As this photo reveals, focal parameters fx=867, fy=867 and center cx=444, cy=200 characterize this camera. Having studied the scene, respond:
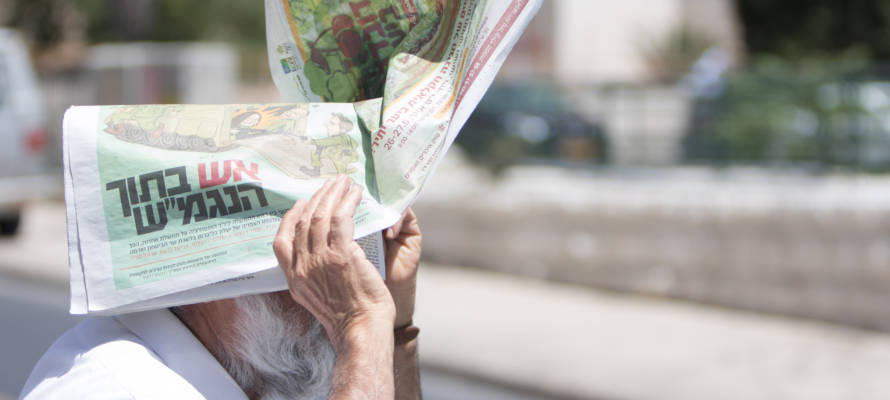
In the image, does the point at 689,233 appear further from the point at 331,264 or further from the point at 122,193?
the point at 122,193

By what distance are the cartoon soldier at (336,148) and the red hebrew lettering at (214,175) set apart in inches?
4.6

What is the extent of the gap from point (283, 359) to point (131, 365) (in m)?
0.25

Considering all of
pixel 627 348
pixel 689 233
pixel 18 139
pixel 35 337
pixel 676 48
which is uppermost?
pixel 689 233

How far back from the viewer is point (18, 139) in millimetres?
9602

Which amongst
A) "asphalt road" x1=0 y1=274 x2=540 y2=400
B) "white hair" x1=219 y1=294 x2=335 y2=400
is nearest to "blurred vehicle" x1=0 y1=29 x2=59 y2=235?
"asphalt road" x1=0 y1=274 x2=540 y2=400

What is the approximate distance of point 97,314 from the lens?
1311mm

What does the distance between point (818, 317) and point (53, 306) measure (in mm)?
6067

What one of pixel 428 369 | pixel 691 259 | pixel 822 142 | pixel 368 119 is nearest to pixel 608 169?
pixel 691 259

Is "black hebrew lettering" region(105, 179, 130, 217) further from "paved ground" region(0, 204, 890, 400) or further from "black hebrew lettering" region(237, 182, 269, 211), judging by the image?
"paved ground" region(0, 204, 890, 400)

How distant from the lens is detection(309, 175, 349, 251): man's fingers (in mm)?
1324

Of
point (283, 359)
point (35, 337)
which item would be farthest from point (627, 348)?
point (283, 359)

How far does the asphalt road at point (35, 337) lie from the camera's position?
5262 mm

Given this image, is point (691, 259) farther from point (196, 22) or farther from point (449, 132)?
point (196, 22)

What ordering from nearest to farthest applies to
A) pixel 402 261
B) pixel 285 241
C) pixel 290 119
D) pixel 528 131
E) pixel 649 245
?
pixel 285 241, pixel 290 119, pixel 402 261, pixel 649 245, pixel 528 131
